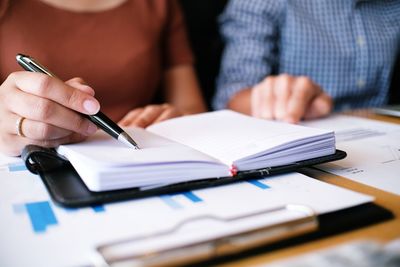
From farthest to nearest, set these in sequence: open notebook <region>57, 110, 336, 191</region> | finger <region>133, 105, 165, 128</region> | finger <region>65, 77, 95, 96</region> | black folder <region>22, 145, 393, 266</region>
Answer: finger <region>133, 105, 165, 128</region>
finger <region>65, 77, 95, 96</region>
open notebook <region>57, 110, 336, 191</region>
black folder <region>22, 145, 393, 266</region>

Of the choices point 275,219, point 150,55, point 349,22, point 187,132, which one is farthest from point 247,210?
point 349,22

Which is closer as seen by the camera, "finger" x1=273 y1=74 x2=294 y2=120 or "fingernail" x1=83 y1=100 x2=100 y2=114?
"fingernail" x1=83 y1=100 x2=100 y2=114

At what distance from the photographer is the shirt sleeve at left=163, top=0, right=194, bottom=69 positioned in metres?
1.10

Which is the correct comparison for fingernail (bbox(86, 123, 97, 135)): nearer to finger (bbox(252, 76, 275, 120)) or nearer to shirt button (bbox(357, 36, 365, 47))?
finger (bbox(252, 76, 275, 120))

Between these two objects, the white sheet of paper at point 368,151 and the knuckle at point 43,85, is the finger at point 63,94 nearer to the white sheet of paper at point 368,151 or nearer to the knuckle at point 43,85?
the knuckle at point 43,85

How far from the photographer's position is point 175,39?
3.62ft

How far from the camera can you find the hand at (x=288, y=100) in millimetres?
755

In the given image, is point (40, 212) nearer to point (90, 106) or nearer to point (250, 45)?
point (90, 106)

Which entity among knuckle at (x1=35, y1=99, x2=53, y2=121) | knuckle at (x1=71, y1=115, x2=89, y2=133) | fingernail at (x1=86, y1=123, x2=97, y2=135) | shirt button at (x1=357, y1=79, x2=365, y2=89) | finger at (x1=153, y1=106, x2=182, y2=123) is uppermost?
knuckle at (x1=35, y1=99, x2=53, y2=121)

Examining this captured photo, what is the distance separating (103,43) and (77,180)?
1.80ft

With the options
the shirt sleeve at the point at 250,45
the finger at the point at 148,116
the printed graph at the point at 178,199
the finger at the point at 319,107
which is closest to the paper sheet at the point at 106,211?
the printed graph at the point at 178,199

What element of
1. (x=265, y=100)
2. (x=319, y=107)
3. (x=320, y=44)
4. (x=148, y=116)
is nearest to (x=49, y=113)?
(x=148, y=116)

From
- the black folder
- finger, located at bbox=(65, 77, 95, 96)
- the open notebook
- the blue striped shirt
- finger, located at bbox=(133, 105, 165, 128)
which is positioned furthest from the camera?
the blue striped shirt

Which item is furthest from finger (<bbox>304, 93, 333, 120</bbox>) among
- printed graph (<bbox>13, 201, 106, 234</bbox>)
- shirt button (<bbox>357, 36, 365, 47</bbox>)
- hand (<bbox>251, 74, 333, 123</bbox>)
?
printed graph (<bbox>13, 201, 106, 234</bbox>)
